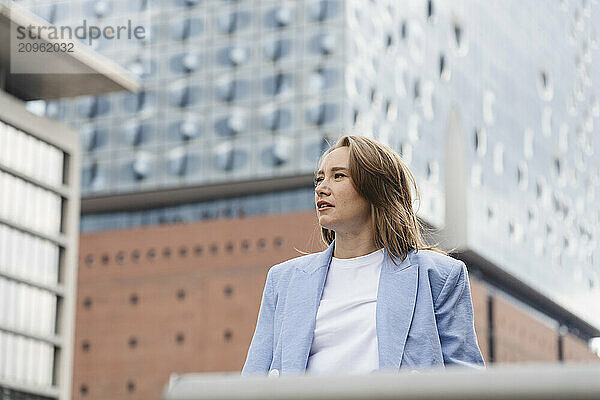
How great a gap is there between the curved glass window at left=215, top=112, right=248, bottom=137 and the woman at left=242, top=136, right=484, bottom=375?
50.2 meters

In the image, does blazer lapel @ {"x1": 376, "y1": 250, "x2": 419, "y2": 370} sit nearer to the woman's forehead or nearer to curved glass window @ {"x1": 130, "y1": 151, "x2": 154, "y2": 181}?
the woman's forehead

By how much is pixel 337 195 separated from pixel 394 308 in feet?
1.38

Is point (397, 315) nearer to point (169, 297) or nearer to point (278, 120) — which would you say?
point (278, 120)

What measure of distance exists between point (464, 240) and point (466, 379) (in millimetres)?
56027

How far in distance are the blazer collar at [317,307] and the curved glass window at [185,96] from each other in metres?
52.1

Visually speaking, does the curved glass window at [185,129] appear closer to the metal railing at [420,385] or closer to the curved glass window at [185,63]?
the curved glass window at [185,63]

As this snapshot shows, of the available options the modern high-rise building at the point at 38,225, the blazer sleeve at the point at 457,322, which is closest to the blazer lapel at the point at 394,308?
the blazer sleeve at the point at 457,322

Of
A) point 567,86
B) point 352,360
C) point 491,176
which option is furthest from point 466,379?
point 567,86

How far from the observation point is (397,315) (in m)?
3.49

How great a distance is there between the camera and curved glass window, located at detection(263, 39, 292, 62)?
5366 centimetres

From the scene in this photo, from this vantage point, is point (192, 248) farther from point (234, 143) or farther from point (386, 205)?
point (386, 205)

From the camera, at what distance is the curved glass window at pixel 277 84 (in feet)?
175

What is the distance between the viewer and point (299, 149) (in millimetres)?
52312

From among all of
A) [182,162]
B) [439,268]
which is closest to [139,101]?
[182,162]
